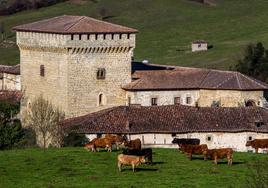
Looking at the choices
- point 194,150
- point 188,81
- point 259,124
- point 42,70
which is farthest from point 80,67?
point 194,150

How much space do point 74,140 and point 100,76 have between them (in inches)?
437

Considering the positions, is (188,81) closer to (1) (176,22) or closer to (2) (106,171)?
(2) (106,171)

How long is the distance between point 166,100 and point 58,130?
41.0 feet

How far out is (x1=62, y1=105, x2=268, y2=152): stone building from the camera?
5562 cm

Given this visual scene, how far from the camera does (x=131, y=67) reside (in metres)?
64.4

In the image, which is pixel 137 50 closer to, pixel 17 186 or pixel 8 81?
pixel 8 81

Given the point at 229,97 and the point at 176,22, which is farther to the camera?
the point at 176,22

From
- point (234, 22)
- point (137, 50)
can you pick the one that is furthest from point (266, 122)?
point (234, 22)

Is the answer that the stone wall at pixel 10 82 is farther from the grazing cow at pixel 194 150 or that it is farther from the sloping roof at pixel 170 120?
the grazing cow at pixel 194 150

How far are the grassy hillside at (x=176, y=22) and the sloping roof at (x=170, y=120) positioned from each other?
149ft

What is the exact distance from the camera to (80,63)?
2432 inches

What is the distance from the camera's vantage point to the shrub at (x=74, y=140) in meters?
51.2

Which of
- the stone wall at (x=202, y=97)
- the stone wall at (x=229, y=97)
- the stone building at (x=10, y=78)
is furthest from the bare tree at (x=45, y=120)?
the stone building at (x=10, y=78)

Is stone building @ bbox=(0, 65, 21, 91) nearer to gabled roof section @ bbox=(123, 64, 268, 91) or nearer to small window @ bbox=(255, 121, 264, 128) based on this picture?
gabled roof section @ bbox=(123, 64, 268, 91)
